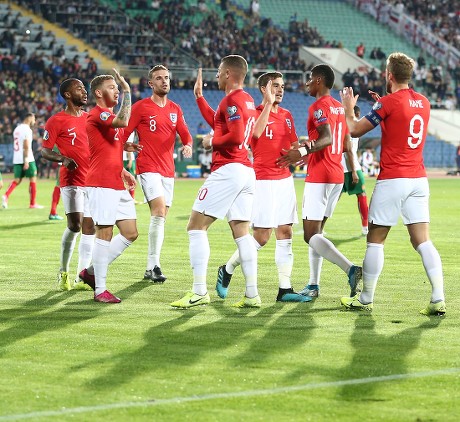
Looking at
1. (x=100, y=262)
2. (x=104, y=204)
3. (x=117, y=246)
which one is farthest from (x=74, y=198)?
(x=100, y=262)

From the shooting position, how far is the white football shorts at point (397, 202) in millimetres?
9641

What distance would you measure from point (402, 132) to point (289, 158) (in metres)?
1.28

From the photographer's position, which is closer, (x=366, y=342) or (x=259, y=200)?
(x=366, y=342)

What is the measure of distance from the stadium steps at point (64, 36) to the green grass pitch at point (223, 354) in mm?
39004

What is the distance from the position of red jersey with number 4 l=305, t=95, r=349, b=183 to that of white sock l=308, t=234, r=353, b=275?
2.08 ft

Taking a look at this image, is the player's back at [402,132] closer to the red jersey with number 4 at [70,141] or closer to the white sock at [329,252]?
the white sock at [329,252]

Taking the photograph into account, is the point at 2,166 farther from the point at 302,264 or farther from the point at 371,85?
the point at 302,264

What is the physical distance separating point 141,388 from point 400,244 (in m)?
10.7

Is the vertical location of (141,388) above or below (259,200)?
below

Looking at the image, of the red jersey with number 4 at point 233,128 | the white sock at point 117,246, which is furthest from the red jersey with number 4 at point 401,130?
the white sock at point 117,246

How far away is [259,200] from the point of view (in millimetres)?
11094

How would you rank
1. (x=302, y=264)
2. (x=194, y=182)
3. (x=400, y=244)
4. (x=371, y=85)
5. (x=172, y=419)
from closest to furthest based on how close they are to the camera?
(x=172, y=419) < (x=302, y=264) < (x=400, y=244) < (x=194, y=182) < (x=371, y=85)

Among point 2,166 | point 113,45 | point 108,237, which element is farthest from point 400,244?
point 113,45

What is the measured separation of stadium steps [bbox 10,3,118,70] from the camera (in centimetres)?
5128
